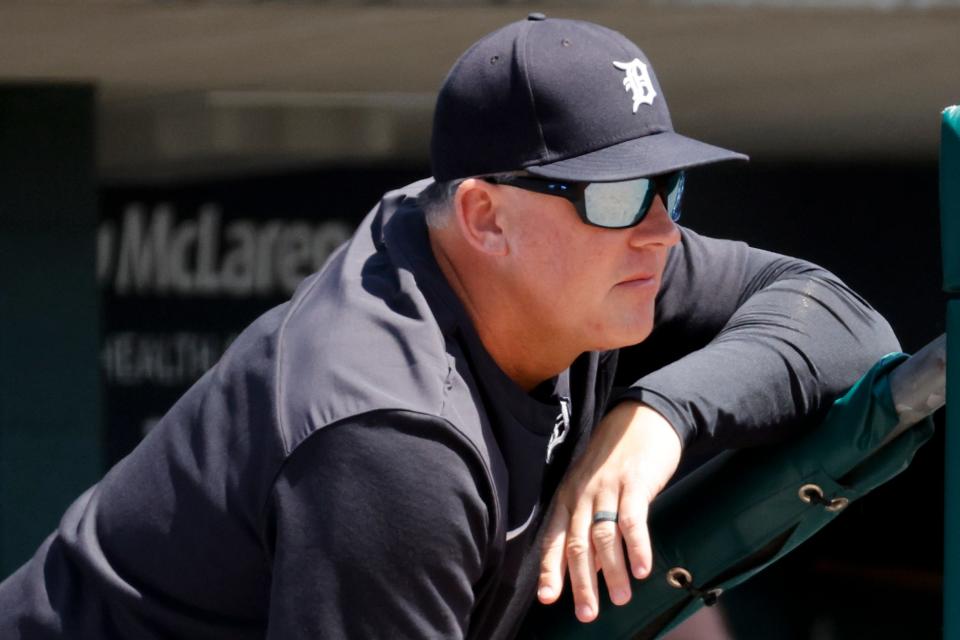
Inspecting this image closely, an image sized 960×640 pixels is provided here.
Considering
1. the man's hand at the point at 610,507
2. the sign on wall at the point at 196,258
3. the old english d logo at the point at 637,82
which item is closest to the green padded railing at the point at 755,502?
the man's hand at the point at 610,507

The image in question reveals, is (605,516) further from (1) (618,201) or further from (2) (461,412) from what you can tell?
(1) (618,201)

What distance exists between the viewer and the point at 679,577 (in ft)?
5.68

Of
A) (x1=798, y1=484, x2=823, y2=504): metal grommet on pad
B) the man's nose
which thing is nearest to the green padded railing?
(x1=798, y1=484, x2=823, y2=504): metal grommet on pad

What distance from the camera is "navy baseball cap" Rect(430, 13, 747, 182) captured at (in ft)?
5.06

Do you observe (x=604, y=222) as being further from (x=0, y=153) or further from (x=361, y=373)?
(x=0, y=153)

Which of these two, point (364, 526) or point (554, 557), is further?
point (554, 557)

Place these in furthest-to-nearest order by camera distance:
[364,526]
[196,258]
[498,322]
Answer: [196,258] < [498,322] < [364,526]

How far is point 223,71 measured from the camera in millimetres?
4176

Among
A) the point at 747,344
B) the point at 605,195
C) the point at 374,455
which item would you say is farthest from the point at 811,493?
the point at 374,455

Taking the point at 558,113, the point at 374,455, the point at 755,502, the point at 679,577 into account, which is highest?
the point at 558,113

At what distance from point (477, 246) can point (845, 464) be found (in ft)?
1.48

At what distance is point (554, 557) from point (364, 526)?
0.83ft

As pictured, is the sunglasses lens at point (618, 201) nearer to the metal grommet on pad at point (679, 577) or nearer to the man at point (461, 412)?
the man at point (461, 412)

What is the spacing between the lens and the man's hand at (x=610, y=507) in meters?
1.52
